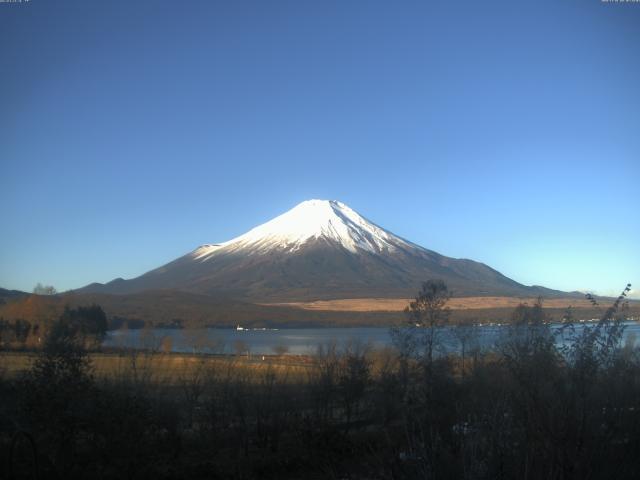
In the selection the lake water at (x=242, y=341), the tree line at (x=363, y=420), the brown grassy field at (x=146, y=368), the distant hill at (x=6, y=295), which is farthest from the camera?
the distant hill at (x=6, y=295)

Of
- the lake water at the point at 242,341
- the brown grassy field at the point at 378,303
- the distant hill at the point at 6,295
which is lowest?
the lake water at the point at 242,341

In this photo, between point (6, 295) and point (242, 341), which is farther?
point (242, 341)

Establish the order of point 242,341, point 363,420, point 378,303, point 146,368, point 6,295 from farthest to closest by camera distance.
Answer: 1. point 378,303
2. point 242,341
3. point 6,295
4. point 146,368
5. point 363,420

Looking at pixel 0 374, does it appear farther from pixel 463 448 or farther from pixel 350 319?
pixel 350 319

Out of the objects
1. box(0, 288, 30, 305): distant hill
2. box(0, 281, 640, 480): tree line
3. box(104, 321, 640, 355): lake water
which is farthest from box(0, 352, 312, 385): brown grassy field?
box(0, 288, 30, 305): distant hill

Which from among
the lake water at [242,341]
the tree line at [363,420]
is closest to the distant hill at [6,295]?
the lake water at [242,341]

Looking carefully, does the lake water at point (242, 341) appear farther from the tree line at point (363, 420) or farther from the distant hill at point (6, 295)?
the distant hill at point (6, 295)

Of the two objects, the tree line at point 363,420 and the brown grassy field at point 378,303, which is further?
the brown grassy field at point 378,303

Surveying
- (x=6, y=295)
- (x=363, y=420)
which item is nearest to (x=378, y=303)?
(x=6, y=295)

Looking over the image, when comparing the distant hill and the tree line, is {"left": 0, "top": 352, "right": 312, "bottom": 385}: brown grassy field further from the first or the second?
the distant hill

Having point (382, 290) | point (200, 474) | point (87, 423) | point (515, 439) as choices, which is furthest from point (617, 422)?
point (382, 290)

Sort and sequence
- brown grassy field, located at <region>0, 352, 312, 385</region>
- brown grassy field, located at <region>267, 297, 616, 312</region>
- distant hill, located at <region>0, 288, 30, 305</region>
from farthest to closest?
brown grassy field, located at <region>267, 297, 616, 312</region> < distant hill, located at <region>0, 288, 30, 305</region> < brown grassy field, located at <region>0, 352, 312, 385</region>

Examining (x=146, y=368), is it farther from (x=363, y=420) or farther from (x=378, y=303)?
(x=378, y=303)

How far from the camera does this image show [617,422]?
21.7ft
